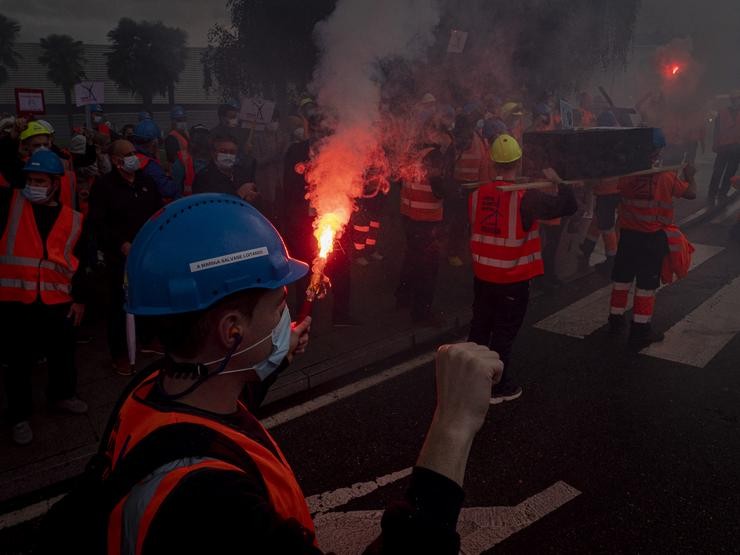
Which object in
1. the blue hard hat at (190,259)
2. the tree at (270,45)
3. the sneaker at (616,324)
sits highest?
the tree at (270,45)

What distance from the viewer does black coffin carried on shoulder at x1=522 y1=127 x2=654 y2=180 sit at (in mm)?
5875

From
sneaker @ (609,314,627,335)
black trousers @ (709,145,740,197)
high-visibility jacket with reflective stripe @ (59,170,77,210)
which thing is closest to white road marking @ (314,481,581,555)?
sneaker @ (609,314,627,335)

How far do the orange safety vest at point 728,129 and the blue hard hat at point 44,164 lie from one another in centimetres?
1480

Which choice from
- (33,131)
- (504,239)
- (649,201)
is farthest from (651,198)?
(33,131)

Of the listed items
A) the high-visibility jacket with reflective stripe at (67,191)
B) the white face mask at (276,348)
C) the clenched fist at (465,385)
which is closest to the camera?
the clenched fist at (465,385)

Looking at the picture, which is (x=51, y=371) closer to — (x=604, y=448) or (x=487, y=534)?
(x=487, y=534)

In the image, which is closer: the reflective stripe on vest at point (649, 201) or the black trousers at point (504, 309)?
the black trousers at point (504, 309)

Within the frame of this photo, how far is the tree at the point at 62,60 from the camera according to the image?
155 feet

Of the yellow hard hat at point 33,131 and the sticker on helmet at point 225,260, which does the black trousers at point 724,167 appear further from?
the sticker on helmet at point 225,260

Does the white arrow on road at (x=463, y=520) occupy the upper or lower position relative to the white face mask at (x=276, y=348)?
lower

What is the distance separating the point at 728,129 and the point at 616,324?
32.6ft

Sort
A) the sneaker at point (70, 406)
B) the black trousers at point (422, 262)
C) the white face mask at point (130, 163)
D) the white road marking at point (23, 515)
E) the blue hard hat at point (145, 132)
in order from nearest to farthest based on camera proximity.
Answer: the white road marking at point (23, 515) < the sneaker at point (70, 406) < the white face mask at point (130, 163) < the black trousers at point (422, 262) < the blue hard hat at point (145, 132)

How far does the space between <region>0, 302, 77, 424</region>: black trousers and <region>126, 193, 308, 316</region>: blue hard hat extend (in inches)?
143

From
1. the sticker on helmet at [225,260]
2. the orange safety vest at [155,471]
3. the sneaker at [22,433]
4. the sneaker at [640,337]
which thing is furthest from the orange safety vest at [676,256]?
the sneaker at [22,433]
